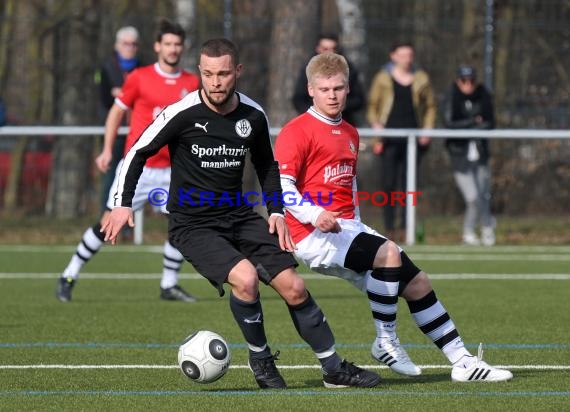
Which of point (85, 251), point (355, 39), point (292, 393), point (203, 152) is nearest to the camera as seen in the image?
point (292, 393)

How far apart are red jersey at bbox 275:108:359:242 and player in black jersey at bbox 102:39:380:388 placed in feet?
0.56

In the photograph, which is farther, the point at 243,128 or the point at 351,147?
the point at 351,147

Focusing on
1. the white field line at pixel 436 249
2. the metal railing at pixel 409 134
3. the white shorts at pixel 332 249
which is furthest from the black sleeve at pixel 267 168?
the metal railing at pixel 409 134

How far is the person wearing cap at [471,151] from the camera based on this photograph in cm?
1584

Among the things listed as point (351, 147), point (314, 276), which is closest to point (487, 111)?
point (314, 276)

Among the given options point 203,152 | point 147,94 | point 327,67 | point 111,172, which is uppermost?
point 327,67

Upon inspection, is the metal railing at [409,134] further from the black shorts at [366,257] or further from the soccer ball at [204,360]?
the soccer ball at [204,360]

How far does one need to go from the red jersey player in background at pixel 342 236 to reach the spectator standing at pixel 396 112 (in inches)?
322

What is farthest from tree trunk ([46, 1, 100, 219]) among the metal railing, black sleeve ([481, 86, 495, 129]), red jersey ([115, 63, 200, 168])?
red jersey ([115, 63, 200, 168])

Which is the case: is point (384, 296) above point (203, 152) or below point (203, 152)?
below

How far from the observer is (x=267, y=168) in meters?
7.12

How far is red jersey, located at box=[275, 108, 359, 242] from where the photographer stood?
725 cm

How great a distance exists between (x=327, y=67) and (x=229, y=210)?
904 mm

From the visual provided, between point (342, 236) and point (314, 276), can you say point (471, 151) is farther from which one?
point (342, 236)
